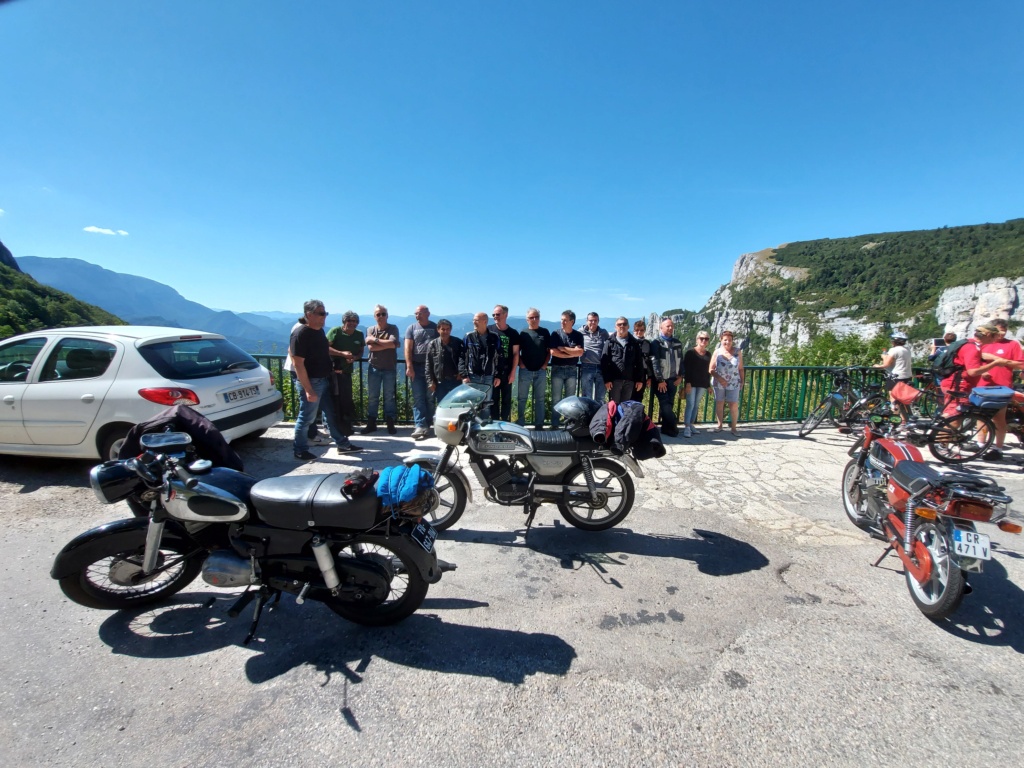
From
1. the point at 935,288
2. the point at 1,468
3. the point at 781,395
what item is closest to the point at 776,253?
the point at 935,288

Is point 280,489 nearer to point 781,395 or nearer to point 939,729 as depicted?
point 939,729

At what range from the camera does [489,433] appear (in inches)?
144

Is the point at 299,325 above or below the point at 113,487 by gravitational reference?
above

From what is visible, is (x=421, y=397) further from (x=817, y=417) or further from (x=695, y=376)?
(x=817, y=417)

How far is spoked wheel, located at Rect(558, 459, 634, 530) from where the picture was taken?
11.9 ft

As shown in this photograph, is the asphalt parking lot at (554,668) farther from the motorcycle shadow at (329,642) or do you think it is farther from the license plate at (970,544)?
the license plate at (970,544)

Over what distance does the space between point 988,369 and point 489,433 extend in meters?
6.91

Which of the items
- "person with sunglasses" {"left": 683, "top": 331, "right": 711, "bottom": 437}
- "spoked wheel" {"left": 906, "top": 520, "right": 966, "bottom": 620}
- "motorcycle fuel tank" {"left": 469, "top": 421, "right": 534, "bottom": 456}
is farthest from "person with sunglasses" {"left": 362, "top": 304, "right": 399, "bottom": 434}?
"spoked wheel" {"left": 906, "top": 520, "right": 966, "bottom": 620}

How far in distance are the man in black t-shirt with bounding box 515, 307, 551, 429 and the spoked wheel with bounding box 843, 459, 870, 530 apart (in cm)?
384

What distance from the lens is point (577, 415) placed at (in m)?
3.62

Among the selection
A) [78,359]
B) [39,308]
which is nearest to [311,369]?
[78,359]

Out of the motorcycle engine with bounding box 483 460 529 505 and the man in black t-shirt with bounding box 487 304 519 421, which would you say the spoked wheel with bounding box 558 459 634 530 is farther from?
the man in black t-shirt with bounding box 487 304 519 421

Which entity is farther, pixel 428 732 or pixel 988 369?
pixel 988 369

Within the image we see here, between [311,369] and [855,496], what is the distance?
568 centimetres
